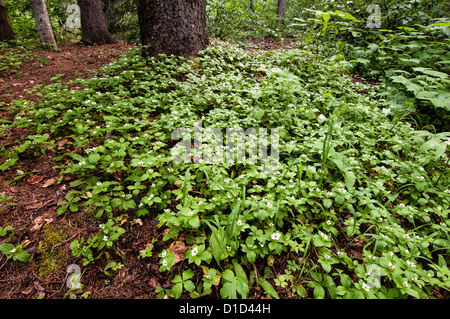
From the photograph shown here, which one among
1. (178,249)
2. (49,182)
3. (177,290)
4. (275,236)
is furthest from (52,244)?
(275,236)

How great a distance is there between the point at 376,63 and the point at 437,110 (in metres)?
2.20

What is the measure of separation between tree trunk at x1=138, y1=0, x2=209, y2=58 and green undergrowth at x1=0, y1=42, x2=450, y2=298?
633mm

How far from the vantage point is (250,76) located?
15.7 feet

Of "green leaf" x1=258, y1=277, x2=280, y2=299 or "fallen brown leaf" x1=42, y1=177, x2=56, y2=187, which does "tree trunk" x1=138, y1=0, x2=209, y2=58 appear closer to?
"fallen brown leaf" x1=42, y1=177, x2=56, y2=187

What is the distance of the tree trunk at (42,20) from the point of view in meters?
5.84

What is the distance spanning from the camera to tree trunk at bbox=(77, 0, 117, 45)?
6812mm

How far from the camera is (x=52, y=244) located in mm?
2020

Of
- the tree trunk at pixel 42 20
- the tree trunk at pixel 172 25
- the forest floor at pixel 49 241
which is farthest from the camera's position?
the tree trunk at pixel 42 20

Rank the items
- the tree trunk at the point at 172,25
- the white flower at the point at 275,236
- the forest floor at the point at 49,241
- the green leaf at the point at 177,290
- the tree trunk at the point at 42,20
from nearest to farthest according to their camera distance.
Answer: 1. the green leaf at the point at 177,290
2. the forest floor at the point at 49,241
3. the white flower at the point at 275,236
4. the tree trunk at the point at 172,25
5. the tree trunk at the point at 42,20

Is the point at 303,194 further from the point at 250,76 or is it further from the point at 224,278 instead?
the point at 250,76

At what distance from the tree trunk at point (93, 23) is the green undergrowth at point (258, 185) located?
4397 mm

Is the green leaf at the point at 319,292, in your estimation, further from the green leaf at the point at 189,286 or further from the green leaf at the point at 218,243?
the green leaf at the point at 189,286

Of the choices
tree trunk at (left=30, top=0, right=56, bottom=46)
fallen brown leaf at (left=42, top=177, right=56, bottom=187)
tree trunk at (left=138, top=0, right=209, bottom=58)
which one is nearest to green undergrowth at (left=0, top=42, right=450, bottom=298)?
fallen brown leaf at (left=42, top=177, right=56, bottom=187)

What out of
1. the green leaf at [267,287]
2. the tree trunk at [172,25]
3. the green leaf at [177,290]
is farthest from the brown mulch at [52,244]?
the tree trunk at [172,25]
